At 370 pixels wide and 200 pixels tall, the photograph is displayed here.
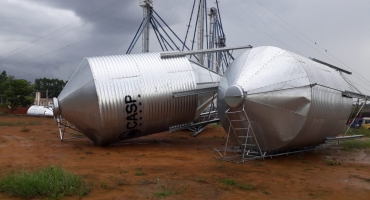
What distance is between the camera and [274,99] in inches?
516

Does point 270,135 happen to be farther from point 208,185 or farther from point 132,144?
point 132,144

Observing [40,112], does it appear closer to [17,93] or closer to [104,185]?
[17,93]

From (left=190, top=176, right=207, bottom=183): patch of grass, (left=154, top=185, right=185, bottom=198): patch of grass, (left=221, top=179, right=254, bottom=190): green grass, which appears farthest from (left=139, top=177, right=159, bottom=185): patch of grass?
(left=221, top=179, right=254, bottom=190): green grass

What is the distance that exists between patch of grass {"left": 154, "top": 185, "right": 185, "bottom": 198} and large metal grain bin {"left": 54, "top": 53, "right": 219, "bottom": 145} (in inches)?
262

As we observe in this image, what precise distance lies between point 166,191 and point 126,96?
7.23 m

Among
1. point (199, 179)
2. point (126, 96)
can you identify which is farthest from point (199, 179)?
point (126, 96)

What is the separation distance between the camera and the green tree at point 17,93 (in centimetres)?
5025

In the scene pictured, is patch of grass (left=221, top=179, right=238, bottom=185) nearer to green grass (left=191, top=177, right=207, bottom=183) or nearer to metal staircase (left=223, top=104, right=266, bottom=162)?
green grass (left=191, top=177, right=207, bottom=183)

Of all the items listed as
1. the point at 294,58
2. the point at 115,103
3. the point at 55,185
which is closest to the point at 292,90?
the point at 294,58

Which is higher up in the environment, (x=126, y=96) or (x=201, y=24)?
(x=201, y=24)

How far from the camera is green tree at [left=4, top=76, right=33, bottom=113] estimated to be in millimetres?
50250

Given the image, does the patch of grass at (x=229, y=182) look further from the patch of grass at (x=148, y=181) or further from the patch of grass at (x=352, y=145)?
the patch of grass at (x=352, y=145)

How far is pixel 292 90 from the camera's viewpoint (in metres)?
13.2

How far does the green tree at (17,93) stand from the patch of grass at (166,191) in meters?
46.8
